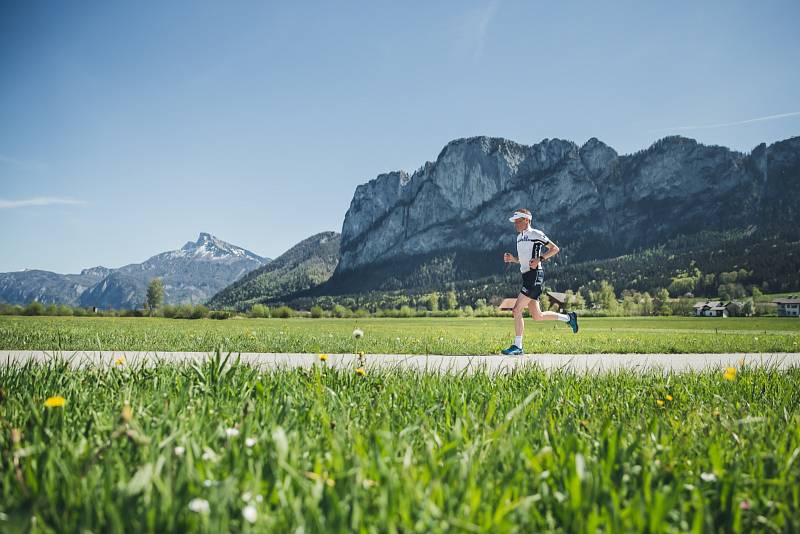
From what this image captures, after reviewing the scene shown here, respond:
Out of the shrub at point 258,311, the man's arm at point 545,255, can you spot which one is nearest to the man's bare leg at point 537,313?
the man's arm at point 545,255

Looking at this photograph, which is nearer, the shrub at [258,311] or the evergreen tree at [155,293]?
the shrub at [258,311]

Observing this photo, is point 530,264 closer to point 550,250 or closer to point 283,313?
point 550,250

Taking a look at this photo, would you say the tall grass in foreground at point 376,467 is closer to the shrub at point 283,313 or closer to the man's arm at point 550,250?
the man's arm at point 550,250

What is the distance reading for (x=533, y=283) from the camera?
9.02m

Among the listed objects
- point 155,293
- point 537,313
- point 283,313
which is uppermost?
point 155,293

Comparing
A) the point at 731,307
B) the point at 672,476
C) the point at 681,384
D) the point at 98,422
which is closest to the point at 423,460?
the point at 672,476

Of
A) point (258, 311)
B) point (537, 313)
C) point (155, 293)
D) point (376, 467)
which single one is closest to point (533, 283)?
point (537, 313)

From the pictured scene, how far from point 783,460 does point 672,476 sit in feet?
1.87

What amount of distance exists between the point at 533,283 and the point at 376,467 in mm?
7907

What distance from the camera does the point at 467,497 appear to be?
1.40 metres

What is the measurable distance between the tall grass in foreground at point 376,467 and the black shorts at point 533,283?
584 cm

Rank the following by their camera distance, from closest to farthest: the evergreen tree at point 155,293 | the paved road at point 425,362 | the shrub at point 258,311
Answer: the paved road at point 425,362, the shrub at point 258,311, the evergreen tree at point 155,293

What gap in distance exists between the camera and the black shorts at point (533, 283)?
29.6 ft

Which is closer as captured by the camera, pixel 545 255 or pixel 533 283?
pixel 545 255
